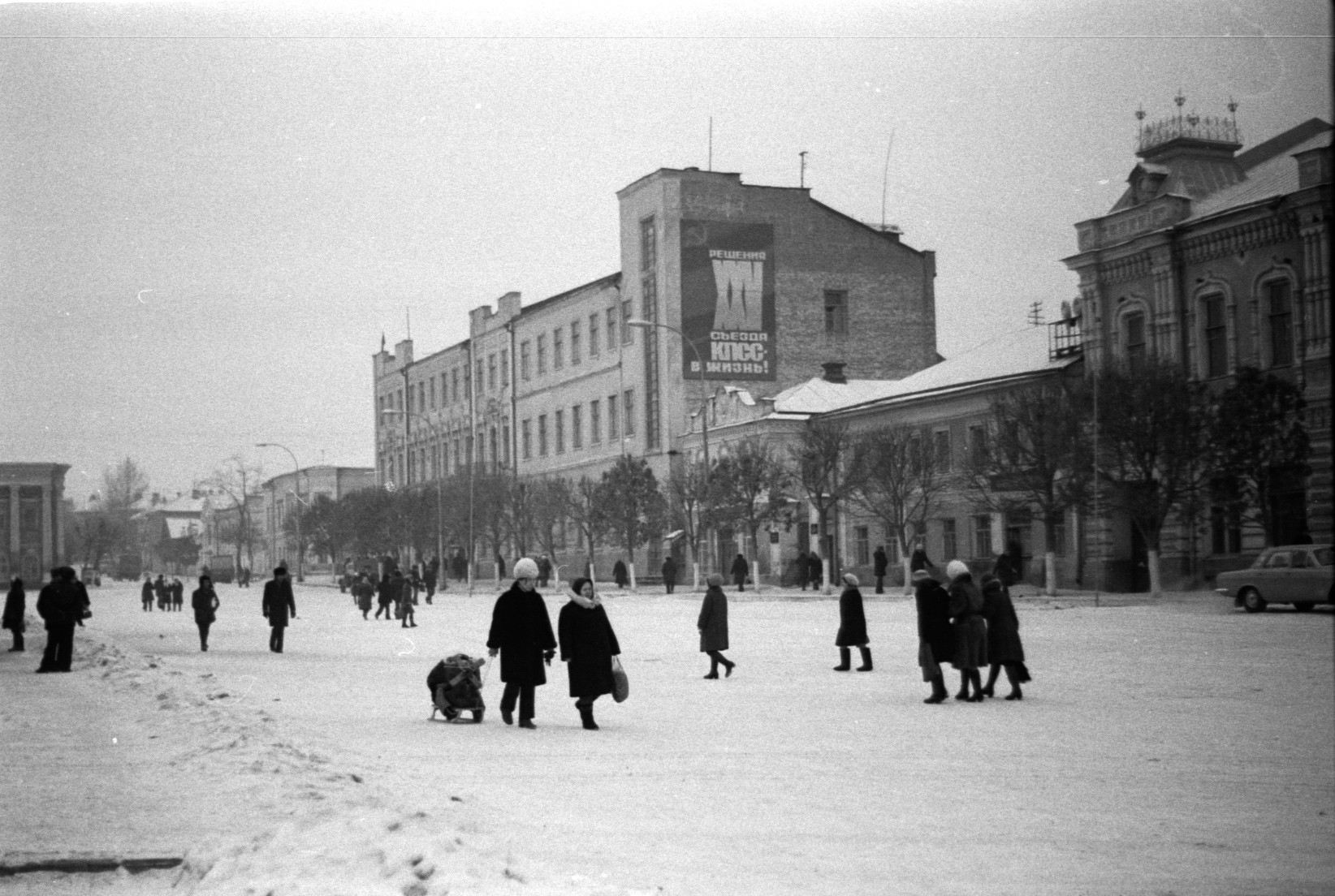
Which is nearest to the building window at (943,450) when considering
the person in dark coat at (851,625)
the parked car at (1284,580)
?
the parked car at (1284,580)

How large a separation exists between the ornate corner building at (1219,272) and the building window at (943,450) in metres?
5.94

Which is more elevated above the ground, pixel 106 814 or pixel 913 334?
pixel 913 334

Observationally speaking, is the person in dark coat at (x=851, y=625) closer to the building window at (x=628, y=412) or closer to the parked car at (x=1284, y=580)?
the parked car at (x=1284, y=580)

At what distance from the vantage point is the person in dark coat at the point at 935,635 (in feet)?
56.1

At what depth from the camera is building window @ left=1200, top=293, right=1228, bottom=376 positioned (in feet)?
132

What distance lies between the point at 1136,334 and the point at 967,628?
1129 inches

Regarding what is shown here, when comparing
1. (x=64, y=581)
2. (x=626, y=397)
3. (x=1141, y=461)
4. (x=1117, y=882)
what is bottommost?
(x=1117, y=882)

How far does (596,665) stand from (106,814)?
5.46 meters

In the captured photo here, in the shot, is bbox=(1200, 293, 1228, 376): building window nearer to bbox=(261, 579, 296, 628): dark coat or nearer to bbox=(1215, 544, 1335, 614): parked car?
bbox=(1215, 544, 1335, 614): parked car

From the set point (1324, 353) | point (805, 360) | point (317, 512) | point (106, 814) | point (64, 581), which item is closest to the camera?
point (106, 814)

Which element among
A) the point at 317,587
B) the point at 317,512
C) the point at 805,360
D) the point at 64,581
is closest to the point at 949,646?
the point at 64,581

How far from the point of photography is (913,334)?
7025 cm

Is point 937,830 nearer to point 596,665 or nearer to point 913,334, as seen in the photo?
point 596,665

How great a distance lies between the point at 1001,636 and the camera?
1731cm
